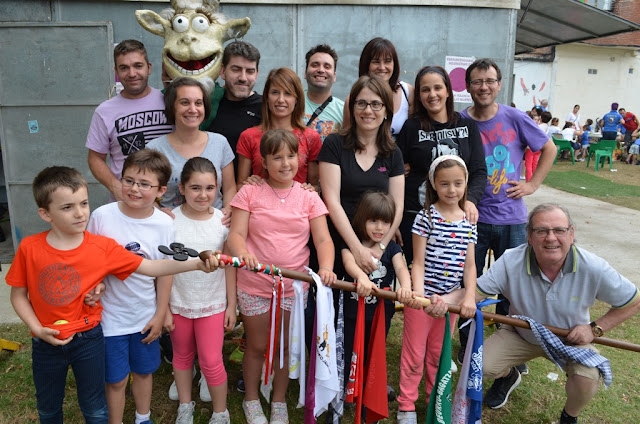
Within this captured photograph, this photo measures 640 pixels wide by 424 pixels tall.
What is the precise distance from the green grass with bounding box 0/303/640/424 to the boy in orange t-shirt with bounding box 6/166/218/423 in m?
0.78

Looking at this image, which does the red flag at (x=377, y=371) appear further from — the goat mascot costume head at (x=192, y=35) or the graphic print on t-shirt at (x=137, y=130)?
the goat mascot costume head at (x=192, y=35)

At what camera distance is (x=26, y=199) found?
229 inches

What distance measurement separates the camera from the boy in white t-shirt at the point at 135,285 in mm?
2482

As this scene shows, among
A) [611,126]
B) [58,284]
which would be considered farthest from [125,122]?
[611,126]

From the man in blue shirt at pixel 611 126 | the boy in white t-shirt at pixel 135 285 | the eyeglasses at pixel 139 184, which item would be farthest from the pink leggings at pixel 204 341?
the man in blue shirt at pixel 611 126

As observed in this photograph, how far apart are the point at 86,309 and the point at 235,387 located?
1.38 m

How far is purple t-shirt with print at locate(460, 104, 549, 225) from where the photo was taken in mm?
3467

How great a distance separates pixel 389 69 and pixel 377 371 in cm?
203

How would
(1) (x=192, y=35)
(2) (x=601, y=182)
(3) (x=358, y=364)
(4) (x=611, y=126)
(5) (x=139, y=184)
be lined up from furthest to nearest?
(4) (x=611, y=126) → (2) (x=601, y=182) → (1) (x=192, y=35) → (3) (x=358, y=364) → (5) (x=139, y=184)

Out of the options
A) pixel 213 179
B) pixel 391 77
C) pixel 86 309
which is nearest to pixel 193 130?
pixel 213 179

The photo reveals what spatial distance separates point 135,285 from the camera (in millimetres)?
2510

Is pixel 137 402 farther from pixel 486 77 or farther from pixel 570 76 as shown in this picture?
pixel 570 76

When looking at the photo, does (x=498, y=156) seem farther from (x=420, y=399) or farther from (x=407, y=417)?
(x=407, y=417)

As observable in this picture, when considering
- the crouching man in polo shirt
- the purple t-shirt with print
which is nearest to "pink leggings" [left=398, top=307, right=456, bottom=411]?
the crouching man in polo shirt
